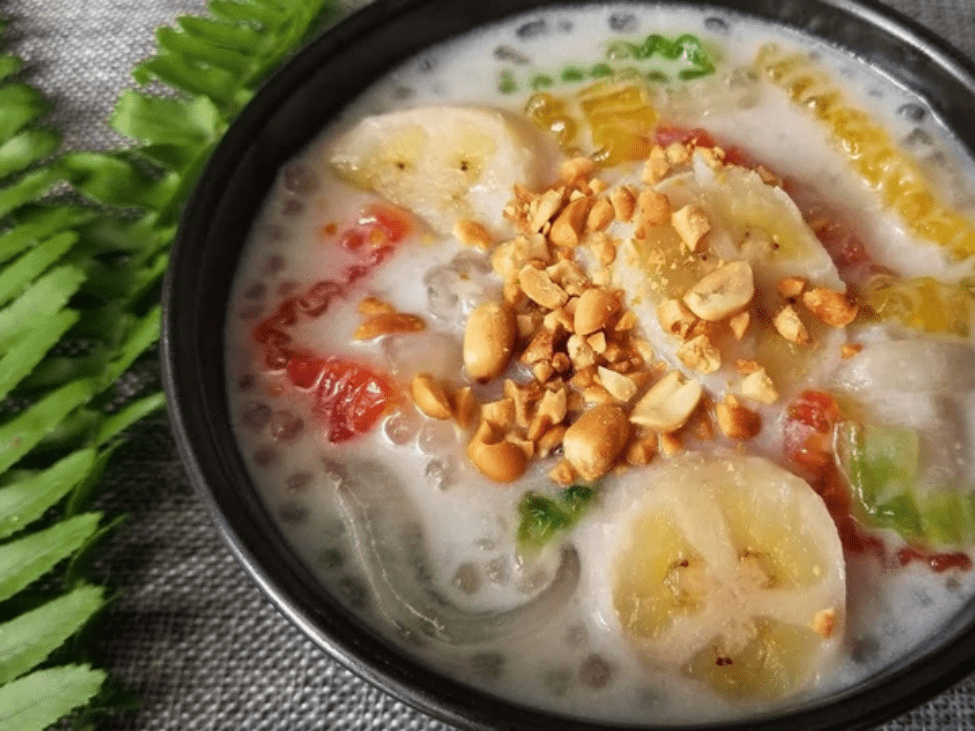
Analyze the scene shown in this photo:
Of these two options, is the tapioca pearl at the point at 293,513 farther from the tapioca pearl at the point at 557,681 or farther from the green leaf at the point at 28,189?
the green leaf at the point at 28,189

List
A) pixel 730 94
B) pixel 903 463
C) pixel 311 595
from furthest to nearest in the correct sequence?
1. pixel 730 94
2. pixel 903 463
3. pixel 311 595

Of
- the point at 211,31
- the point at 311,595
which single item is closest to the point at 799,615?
the point at 311,595

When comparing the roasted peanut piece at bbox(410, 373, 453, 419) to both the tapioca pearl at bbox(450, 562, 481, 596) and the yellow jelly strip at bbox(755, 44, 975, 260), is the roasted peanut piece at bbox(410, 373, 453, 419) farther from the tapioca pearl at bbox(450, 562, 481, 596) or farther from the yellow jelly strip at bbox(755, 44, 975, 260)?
the yellow jelly strip at bbox(755, 44, 975, 260)

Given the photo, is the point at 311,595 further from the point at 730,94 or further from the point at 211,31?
the point at 211,31

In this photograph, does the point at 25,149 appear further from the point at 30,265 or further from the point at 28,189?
the point at 30,265

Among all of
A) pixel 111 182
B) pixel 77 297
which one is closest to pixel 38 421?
pixel 77 297

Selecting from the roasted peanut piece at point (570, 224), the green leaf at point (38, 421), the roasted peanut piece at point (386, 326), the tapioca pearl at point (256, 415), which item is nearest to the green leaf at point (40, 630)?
the green leaf at point (38, 421)

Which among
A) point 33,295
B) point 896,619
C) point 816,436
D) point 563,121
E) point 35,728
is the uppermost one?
point 563,121
